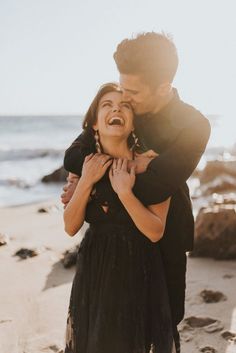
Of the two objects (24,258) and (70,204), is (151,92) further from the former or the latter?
(24,258)

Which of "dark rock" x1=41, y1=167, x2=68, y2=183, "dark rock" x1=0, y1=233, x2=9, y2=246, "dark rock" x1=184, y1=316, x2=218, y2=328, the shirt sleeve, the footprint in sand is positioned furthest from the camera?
"dark rock" x1=41, y1=167, x2=68, y2=183

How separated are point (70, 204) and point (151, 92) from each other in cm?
77

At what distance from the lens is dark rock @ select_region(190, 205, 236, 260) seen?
5910 mm

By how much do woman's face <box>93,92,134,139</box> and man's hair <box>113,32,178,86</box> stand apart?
0.18m

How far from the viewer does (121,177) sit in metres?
2.54

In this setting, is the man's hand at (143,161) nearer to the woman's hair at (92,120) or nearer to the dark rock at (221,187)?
the woman's hair at (92,120)

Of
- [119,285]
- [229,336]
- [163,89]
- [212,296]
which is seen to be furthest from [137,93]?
[212,296]

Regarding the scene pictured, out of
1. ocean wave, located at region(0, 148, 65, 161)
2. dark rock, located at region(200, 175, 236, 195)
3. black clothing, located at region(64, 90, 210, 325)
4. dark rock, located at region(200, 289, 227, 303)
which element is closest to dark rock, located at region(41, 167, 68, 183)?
dark rock, located at region(200, 175, 236, 195)

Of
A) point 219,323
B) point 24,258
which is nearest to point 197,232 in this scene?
point 219,323

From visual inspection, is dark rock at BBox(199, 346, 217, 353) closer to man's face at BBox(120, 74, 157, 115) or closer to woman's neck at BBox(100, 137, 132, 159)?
woman's neck at BBox(100, 137, 132, 159)

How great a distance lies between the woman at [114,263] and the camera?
8.64ft

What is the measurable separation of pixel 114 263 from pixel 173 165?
617 mm

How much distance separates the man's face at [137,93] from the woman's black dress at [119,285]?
1.46 feet

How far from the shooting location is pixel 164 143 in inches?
106
